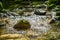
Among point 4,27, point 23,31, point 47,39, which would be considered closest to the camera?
point 47,39

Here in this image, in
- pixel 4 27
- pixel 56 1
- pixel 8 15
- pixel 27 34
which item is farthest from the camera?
pixel 56 1

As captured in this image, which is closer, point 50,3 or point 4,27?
point 4,27

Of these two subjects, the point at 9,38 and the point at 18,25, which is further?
the point at 18,25

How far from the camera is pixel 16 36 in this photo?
30.9ft

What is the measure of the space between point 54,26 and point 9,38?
4.27m

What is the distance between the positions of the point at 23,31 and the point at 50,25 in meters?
2.63

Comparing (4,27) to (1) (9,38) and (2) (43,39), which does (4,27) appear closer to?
(1) (9,38)

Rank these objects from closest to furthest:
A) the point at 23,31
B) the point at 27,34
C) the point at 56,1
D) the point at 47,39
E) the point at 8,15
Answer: the point at 47,39 → the point at 27,34 → the point at 23,31 → the point at 8,15 → the point at 56,1

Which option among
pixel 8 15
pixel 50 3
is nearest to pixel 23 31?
pixel 8 15

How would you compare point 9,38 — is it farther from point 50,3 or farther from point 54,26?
point 50,3

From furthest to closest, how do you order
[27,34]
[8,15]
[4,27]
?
[8,15], [4,27], [27,34]

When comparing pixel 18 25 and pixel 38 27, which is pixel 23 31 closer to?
pixel 18 25

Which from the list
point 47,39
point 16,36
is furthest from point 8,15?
point 47,39

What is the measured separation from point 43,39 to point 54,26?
3.28 meters
